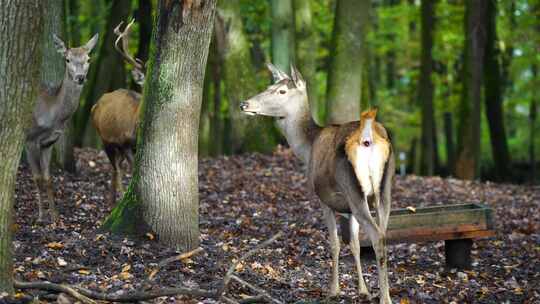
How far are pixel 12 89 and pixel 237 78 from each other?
10092mm

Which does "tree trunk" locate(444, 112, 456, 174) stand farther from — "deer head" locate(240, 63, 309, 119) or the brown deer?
"deer head" locate(240, 63, 309, 119)

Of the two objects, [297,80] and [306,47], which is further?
[306,47]

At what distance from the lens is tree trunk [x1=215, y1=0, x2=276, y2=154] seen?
16.0 meters

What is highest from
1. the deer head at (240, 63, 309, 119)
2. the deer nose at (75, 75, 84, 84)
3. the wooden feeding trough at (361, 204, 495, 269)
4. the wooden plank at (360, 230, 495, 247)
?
the deer nose at (75, 75, 84, 84)

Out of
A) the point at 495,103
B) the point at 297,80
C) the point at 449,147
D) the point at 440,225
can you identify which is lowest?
the point at 449,147

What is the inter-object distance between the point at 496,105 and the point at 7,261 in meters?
17.0

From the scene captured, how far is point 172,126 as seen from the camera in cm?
835

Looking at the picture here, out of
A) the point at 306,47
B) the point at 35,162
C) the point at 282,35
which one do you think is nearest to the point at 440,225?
the point at 35,162

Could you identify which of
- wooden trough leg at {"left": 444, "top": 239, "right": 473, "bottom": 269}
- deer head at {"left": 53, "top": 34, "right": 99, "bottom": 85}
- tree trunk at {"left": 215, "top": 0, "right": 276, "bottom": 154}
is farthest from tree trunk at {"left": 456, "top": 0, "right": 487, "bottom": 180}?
deer head at {"left": 53, "top": 34, "right": 99, "bottom": 85}

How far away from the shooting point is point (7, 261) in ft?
20.1

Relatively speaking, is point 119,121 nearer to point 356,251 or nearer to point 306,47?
point 356,251

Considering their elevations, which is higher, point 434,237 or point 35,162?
point 35,162

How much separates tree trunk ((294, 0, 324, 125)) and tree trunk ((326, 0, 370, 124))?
2.25 metres

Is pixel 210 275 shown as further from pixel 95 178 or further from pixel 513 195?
pixel 513 195
